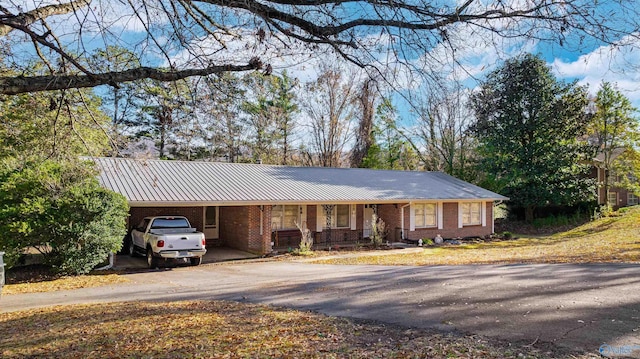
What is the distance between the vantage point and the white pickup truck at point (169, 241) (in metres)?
14.2

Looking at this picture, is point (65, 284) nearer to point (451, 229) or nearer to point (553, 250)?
point (553, 250)

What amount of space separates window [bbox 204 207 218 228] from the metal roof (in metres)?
1.80

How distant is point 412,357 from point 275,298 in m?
4.44

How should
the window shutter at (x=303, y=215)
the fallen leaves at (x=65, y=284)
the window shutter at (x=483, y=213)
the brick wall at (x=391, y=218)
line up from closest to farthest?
the fallen leaves at (x=65, y=284), the window shutter at (x=303, y=215), the brick wall at (x=391, y=218), the window shutter at (x=483, y=213)

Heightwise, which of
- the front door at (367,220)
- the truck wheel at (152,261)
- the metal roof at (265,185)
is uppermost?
the metal roof at (265,185)

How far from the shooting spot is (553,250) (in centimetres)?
1784

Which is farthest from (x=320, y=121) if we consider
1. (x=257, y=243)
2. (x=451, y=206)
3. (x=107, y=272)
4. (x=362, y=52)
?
(x=362, y=52)

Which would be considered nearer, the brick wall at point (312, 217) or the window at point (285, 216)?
the window at point (285, 216)

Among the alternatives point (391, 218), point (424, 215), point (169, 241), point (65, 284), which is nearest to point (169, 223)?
point (169, 241)

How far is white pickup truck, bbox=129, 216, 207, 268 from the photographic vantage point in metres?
14.2

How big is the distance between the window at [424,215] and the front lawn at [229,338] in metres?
17.0

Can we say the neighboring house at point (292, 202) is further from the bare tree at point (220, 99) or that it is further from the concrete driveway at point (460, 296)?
the bare tree at point (220, 99)

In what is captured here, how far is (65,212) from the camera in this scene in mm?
12430

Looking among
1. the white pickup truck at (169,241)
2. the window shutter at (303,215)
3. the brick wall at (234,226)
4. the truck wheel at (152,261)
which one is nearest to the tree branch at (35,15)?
the white pickup truck at (169,241)
